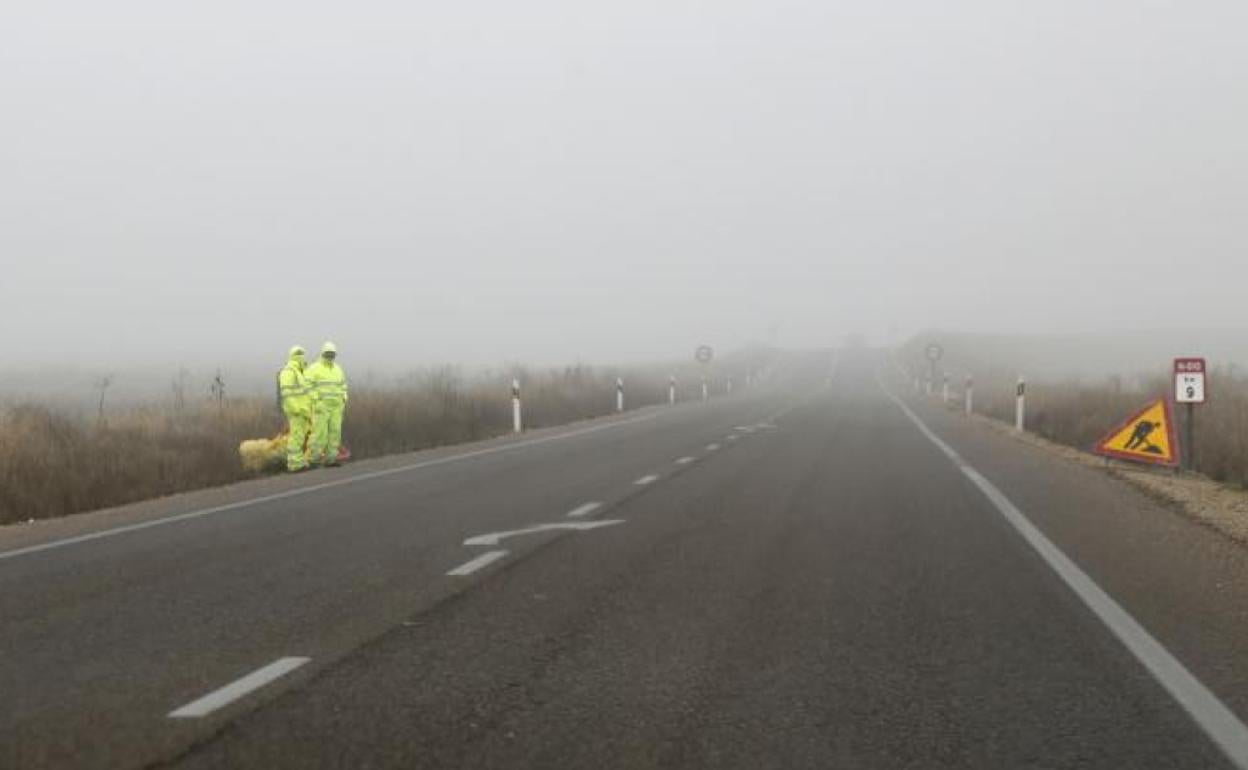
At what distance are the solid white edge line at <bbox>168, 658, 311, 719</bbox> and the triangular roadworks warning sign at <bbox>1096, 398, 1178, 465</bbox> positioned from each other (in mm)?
13275

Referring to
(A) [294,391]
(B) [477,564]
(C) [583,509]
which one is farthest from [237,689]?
(A) [294,391]

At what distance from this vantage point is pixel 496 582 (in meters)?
7.61

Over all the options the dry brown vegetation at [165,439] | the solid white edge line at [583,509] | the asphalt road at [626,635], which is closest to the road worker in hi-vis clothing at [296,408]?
the dry brown vegetation at [165,439]

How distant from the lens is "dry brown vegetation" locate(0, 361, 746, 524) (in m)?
13.6

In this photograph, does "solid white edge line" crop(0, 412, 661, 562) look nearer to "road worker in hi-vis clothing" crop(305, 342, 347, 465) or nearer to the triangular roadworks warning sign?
"road worker in hi-vis clothing" crop(305, 342, 347, 465)

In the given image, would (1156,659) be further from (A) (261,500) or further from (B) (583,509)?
(A) (261,500)

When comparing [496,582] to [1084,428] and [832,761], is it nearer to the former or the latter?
[832,761]

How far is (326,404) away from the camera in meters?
17.5

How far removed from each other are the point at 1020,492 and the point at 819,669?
844 centimetres

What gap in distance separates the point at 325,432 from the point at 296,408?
649 mm

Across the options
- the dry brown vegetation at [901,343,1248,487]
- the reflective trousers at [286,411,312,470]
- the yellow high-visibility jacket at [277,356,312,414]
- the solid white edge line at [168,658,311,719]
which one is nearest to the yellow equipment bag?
the reflective trousers at [286,411,312,470]

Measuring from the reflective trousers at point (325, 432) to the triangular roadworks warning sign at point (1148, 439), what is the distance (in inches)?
439

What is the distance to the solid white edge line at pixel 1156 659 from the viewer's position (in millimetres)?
4551

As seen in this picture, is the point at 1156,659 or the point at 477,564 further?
the point at 477,564
